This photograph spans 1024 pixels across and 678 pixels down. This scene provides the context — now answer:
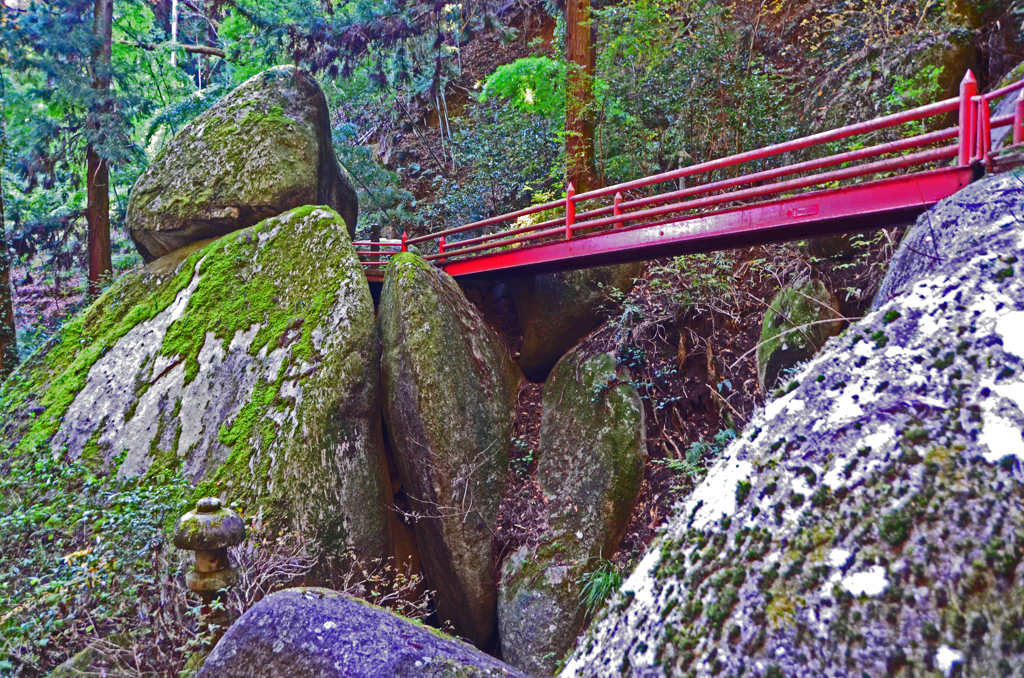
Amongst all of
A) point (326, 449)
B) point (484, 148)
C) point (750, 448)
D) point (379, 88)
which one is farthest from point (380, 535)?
point (379, 88)

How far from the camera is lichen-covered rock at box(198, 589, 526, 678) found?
250 centimetres

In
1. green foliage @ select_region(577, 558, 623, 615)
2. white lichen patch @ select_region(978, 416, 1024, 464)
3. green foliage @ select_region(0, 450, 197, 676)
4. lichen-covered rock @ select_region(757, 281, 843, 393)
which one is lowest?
green foliage @ select_region(577, 558, 623, 615)

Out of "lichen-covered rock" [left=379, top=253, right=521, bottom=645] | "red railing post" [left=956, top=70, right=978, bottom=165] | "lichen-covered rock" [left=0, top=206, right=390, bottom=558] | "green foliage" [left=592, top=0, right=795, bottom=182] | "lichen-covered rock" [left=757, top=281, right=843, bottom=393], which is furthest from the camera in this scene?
"green foliage" [left=592, top=0, right=795, bottom=182]

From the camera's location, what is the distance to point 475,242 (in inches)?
380

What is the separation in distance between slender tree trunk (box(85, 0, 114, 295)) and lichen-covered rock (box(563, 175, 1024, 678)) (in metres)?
13.4

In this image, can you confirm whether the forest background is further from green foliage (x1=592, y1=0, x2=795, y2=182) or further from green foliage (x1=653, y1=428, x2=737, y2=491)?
green foliage (x1=653, y1=428, x2=737, y2=491)

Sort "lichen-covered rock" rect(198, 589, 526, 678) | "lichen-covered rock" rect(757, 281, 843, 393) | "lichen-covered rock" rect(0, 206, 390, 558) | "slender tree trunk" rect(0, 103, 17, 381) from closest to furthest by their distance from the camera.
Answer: "lichen-covered rock" rect(198, 589, 526, 678)
"lichen-covered rock" rect(757, 281, 843, 393)
"lichen-covered rock" rect(0, 206, 390, 558)
"slender tree trunk" rect(0, 103, 17, 381)

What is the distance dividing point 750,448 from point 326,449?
243 inches

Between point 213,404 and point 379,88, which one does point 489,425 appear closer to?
point 213,404

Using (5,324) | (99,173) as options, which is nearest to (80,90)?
(99,173)

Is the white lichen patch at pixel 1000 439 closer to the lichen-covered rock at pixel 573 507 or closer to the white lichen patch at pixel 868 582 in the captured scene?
the white lichen patch at pixel 868 582

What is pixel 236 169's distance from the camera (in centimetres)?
972

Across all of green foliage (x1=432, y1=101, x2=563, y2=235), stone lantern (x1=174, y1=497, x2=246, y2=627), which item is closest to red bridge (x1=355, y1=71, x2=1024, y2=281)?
green foliage (x1=432, y1=101, x2=563, y2=235)

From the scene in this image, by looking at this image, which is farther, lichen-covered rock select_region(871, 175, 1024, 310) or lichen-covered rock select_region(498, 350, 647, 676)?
lichen-covered rock select_region(498, 350, 647, 676)
